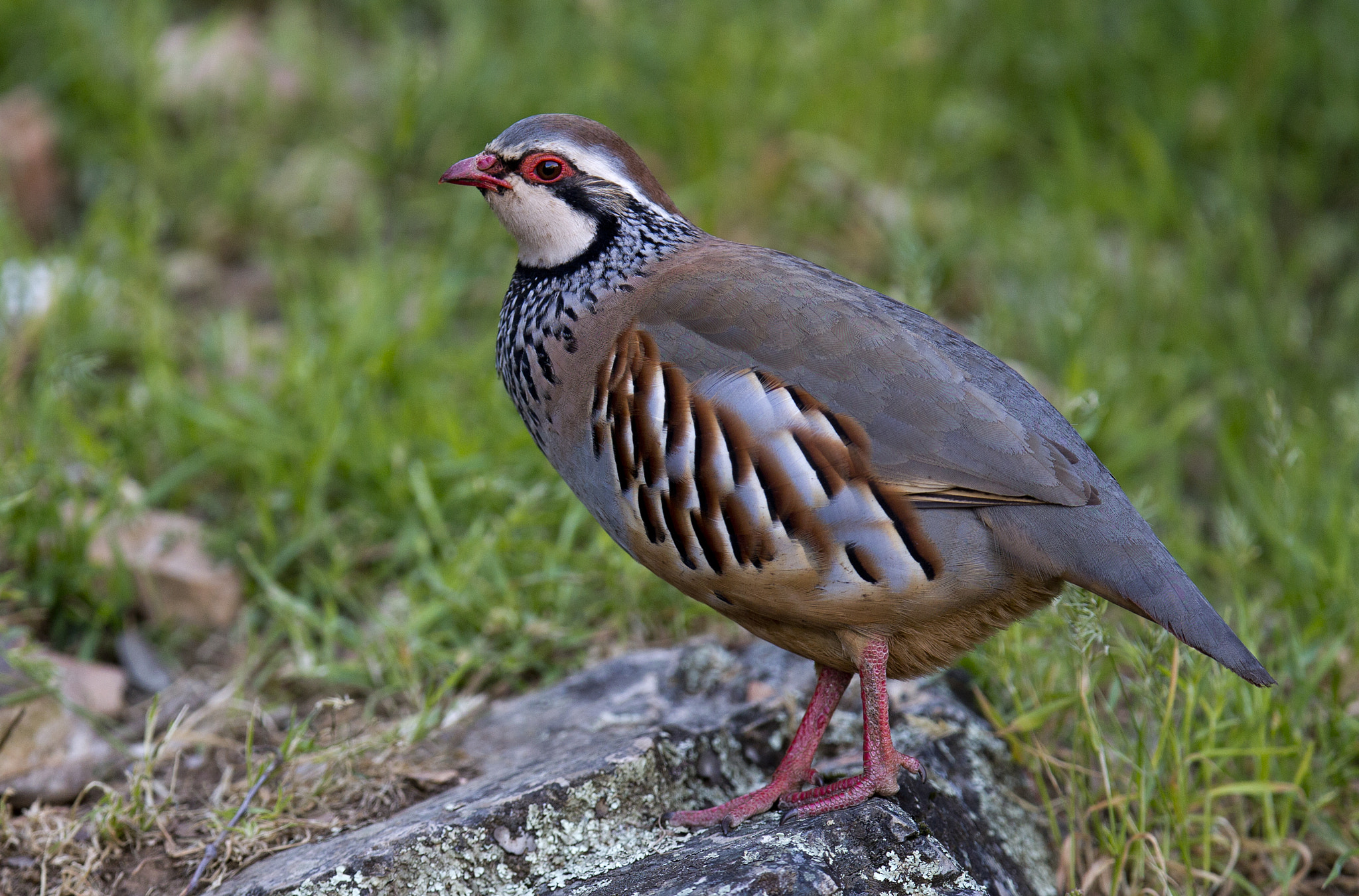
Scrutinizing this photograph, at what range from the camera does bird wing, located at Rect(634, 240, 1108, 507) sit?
2.55 m

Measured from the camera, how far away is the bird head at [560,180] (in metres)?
3.01

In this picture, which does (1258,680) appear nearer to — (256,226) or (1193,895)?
(1193,895)

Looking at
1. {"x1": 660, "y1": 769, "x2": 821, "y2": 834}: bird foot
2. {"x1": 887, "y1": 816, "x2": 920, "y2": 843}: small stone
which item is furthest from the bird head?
{"x1": 887, "y1": 816, "x2": 920, "y2": 843}: small stone

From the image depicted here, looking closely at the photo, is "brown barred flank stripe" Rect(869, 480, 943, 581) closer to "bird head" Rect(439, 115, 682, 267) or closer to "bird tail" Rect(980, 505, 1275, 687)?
"bird tail" Rect(980, 505, 1275, 687)

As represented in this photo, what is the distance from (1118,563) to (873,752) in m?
0.61

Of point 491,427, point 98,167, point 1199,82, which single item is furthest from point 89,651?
point 1199,82

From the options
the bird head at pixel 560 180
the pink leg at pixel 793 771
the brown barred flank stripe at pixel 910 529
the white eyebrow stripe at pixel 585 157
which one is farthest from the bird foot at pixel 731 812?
the white eyebrow stripe at pixel 585 157

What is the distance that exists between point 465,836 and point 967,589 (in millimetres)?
1081

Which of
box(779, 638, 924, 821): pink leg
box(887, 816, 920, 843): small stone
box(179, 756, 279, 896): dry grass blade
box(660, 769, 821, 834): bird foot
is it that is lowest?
box(179, 756, 279, 896): dry grass blade

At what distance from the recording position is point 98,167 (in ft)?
18.5

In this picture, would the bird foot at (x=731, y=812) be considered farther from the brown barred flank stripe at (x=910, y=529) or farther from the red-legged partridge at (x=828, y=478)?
the brown barred flank stripe at (x=910, y=529)

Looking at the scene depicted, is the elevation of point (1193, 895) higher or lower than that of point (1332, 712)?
lower

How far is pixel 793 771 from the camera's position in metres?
2.82

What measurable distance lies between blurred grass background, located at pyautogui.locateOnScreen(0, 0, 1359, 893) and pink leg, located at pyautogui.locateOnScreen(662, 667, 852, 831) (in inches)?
19.3
